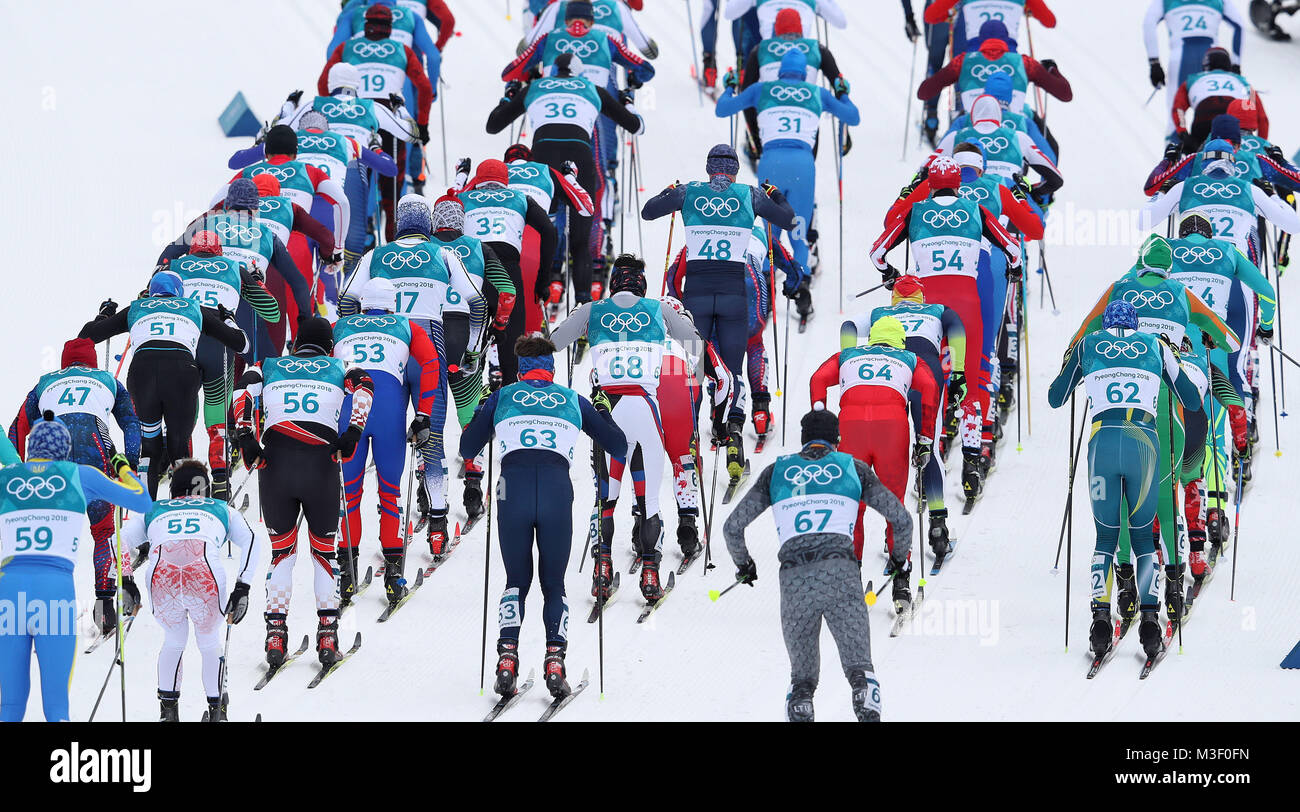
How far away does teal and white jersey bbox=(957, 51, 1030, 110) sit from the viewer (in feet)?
55.3

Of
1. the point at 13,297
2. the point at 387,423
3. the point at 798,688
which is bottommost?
the point at 798,688

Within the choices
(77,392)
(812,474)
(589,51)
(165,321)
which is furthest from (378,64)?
(812,474)

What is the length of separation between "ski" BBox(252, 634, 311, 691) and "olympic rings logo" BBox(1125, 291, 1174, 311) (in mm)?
4783

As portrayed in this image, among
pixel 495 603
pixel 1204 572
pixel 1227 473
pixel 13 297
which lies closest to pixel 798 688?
pixel 495 603

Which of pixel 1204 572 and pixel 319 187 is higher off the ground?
pixel 319 187

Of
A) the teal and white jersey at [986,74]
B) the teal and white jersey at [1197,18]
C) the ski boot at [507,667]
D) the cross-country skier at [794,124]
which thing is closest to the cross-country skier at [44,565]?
the ski boot at [507,667]

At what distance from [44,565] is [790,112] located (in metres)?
7.69

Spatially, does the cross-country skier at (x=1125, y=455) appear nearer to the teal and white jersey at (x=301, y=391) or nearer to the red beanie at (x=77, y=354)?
the teal and white jersey at (x=301, y=391)

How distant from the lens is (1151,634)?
1109 centimetres

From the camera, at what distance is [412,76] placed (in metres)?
17.0

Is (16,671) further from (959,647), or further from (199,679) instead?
(959,647)

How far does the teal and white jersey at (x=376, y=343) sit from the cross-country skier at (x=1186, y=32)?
9013 mm

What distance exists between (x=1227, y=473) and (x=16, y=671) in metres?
7.52

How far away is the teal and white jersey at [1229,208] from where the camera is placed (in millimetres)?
14250
